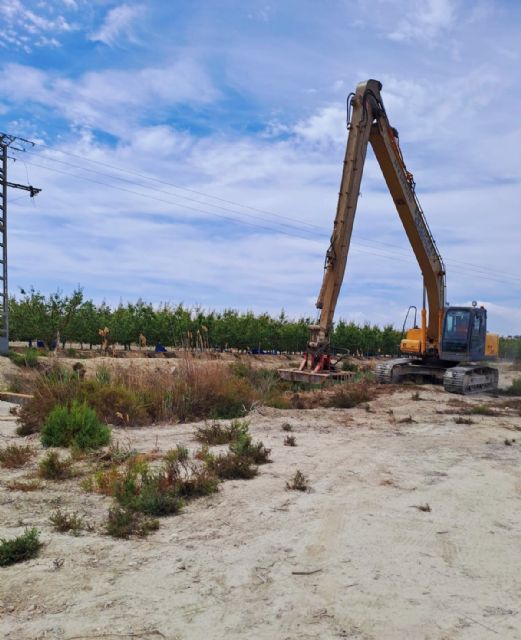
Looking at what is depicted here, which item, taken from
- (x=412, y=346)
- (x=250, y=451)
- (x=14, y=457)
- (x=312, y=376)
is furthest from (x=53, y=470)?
(x=412, y=346)

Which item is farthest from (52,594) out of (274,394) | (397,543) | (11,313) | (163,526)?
(11,313)

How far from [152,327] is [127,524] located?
36.8 m

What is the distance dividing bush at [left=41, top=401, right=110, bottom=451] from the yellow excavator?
345 inches

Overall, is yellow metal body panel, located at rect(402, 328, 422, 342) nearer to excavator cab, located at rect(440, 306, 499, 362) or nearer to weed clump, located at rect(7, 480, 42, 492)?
excavator cab, located at rect(440, 306, 499, 362)

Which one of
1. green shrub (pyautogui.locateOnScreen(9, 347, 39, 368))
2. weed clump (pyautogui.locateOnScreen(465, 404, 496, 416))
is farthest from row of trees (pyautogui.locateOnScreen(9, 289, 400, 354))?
weed clump (pyautogui.locateOnScreen(465, 404, 496, 416))

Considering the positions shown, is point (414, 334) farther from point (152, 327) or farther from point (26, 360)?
point (152, 327)

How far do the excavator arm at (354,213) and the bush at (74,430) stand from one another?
9.09m

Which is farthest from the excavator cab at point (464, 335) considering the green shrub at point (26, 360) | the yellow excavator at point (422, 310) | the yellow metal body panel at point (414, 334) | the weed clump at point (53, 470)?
the green shrub at point (26, 360)

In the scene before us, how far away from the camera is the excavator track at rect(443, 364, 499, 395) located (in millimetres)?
18541

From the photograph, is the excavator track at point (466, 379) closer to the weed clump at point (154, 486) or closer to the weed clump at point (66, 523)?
the weed clump at point (154, 486)

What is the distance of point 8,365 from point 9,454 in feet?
56.5

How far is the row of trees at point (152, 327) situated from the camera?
34.8 m

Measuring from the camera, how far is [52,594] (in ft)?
13.6

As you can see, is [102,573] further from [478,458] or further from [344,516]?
[478,458]
